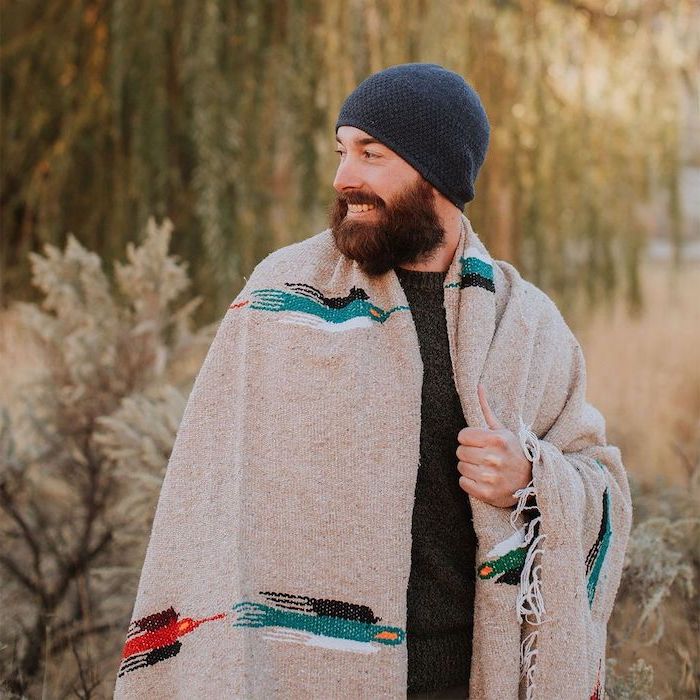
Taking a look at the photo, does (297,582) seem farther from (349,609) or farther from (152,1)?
(152,1)

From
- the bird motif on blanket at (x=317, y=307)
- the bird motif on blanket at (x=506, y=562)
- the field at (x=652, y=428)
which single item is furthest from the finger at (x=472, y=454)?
the field at (x=652, y=428)

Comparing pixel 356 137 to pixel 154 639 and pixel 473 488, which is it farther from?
pixel 154 639

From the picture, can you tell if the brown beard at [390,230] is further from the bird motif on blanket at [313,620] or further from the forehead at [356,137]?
the bird motif on blanket at [313,620]

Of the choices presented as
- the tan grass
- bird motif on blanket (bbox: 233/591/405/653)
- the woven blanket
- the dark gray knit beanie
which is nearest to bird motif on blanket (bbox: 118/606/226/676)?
the woven blanket

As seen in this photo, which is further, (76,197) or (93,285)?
(76,197)

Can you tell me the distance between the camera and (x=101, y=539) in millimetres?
3330

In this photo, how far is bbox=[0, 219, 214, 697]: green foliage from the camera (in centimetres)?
309

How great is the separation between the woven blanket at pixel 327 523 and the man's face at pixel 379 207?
0.18 ft

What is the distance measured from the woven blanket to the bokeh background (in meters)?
0.77

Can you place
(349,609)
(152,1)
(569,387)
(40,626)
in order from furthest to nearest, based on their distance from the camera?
1. (152,1)
2. (40,626)
3. (569,387)
4. (349,609)

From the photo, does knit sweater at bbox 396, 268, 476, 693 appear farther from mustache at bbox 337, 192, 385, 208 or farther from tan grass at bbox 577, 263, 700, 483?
tan grass at bbox 577, 263, 700, 483

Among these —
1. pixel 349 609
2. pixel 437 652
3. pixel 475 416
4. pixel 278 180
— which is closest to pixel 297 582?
pixel 349 609

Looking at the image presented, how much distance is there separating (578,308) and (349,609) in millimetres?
3447

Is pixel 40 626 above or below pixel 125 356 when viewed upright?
below
